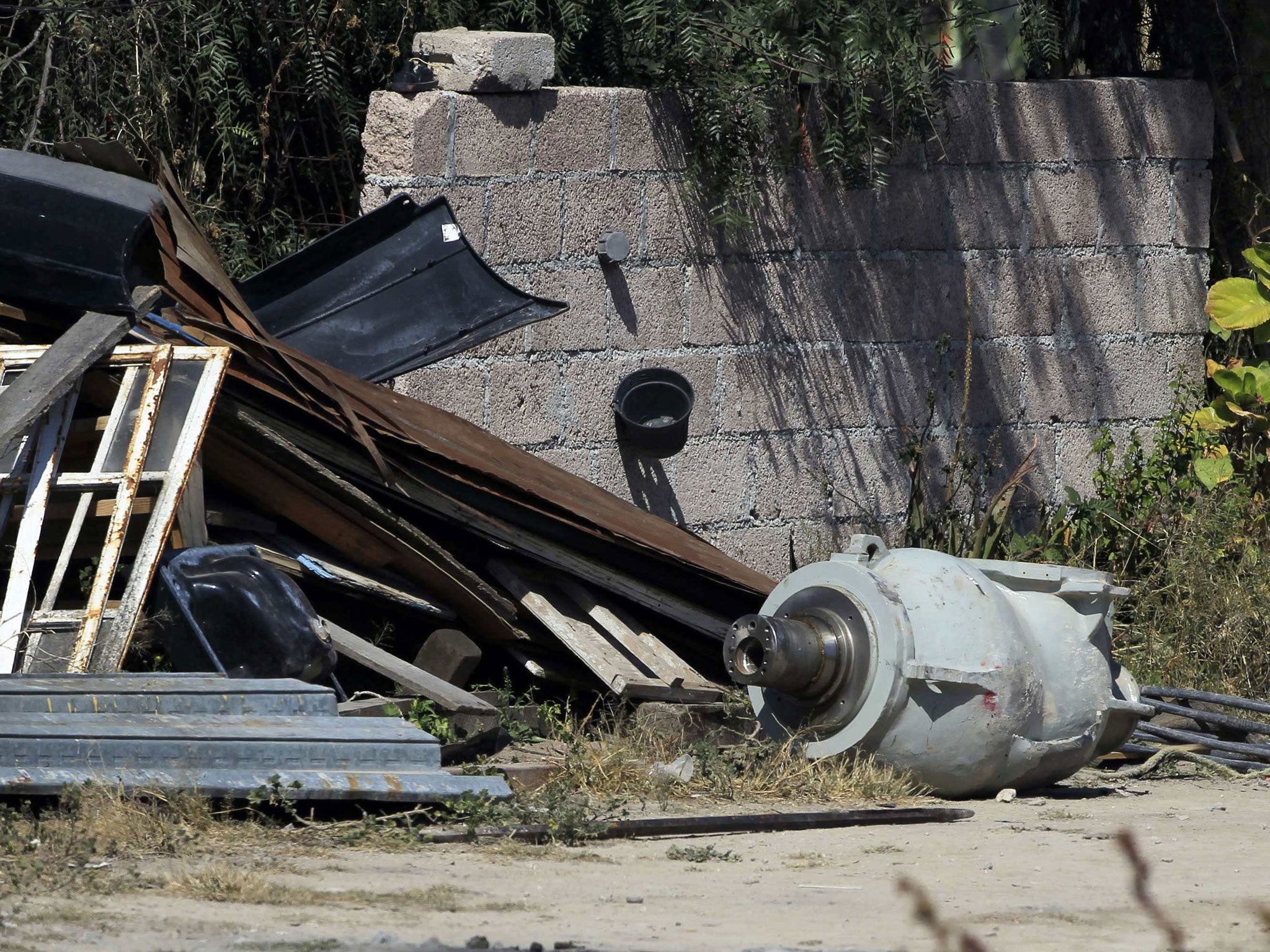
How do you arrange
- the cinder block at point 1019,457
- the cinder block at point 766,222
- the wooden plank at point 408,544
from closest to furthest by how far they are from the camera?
the wooden plank at point 408,544 < the cinder block at point 766,222 < the cinder block at point 1019,457

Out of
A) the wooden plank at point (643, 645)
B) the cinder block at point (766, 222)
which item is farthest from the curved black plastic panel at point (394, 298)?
the cinder block at point (766, 222)

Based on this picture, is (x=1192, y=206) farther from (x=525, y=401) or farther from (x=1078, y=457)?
(x=525, y=401)

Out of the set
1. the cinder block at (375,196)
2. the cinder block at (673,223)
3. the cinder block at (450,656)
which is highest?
the cinder block at (375,196)

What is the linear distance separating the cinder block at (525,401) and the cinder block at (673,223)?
67 centimetres

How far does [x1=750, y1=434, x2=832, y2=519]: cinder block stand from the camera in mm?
6898

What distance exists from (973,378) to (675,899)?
4.45 m

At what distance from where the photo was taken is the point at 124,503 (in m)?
4.71

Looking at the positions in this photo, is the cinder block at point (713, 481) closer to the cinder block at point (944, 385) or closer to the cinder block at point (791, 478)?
the cinder block at point (791, 478)

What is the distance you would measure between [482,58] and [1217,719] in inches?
138

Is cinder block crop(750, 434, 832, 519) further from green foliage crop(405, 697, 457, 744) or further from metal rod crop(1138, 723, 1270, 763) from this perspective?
green foliage crop(405, 697, 457, 744)

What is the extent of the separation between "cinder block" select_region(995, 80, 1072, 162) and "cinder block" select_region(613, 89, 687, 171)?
165 centimetres

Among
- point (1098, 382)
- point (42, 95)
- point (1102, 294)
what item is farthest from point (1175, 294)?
point (42, 95)

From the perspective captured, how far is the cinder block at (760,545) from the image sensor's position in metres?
6.81

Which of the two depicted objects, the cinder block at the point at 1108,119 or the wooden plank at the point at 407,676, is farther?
the cinder block at the point at 1108,119
